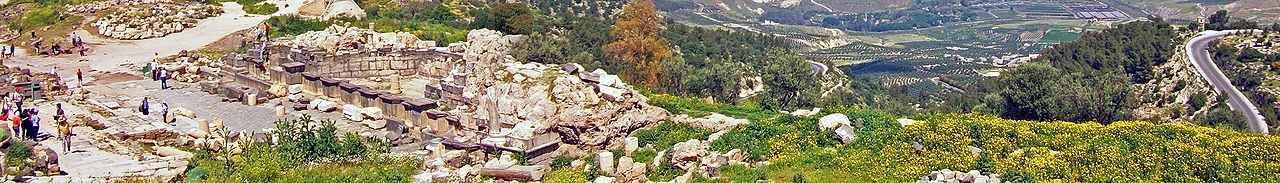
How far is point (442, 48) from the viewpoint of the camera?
32.6 metres

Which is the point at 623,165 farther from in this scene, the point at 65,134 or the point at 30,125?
the point at 30,125

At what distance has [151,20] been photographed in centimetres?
4569

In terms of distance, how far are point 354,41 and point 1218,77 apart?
33006 millimetres

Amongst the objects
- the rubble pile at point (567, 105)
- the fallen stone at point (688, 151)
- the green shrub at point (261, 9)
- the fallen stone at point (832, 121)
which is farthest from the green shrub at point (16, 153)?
the green shrub at point (261, 9)

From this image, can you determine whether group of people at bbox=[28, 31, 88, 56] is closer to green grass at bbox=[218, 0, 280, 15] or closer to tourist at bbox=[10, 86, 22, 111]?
green grass at bbox=[218, 0, 280, 15]

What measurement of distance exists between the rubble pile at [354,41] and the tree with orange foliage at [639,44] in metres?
5.48

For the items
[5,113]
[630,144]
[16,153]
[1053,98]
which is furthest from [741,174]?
[5,113]

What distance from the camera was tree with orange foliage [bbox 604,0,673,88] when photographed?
1379 inches

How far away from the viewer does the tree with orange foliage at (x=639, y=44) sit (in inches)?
1379

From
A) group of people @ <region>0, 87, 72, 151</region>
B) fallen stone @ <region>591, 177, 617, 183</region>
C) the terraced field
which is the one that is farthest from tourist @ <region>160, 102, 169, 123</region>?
the terraced field

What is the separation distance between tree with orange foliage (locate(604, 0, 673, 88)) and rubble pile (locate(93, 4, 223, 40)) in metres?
16.8

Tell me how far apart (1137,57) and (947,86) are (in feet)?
72.6

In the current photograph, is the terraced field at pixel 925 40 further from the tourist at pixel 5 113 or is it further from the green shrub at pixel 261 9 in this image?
the tourist at pixel 5 113

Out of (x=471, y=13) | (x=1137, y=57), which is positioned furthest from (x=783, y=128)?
(x=1137, y=57)
